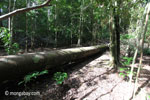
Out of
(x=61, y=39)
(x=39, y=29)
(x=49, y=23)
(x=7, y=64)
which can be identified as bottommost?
(x=7, y=64)

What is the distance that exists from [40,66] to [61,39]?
13.1 metres

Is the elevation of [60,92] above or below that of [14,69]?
below

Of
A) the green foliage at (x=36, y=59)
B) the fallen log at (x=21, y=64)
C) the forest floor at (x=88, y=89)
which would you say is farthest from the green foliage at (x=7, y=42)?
the forest floor at (x=88, y=89)


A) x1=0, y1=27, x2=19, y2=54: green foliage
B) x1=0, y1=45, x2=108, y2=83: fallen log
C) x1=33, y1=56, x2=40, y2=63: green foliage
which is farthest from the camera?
x1=0, y1=27, x2=19, y2=54: green foliage

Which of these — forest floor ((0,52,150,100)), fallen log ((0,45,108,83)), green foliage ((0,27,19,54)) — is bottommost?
forest floor ((0,52,150,100))

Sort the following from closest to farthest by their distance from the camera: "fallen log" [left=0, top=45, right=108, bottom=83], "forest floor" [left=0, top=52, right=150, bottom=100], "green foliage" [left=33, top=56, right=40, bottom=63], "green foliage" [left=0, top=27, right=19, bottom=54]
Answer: "fallen log" [left=0, top=45, right=108, bottom=83] < "forest floor" [left=0, top=52, right=150, bottom=100] < "green foliage" [left=33, top=56, right=40, bottom=63] < "green foliage" [left=0, top=27, right=19, bottom=54]

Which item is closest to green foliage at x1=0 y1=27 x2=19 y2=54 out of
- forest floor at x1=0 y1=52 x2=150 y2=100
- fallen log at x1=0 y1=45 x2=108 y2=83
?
fallen log at x1=0 y1=45 x2=108 y2=83

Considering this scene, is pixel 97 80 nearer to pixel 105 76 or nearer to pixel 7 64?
pixel 105 76

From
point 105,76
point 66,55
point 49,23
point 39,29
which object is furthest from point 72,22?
point 105,76

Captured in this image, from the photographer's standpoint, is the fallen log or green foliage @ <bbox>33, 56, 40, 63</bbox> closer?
the fallen log

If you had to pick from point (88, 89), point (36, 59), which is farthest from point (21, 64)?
point (88, 89)

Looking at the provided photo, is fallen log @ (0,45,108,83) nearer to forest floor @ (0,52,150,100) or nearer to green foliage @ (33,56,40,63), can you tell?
green foliage @ (33,56,40,63)

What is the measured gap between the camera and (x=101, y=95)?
2.29 metres

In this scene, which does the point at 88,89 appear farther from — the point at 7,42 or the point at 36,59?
the point at 7,42
